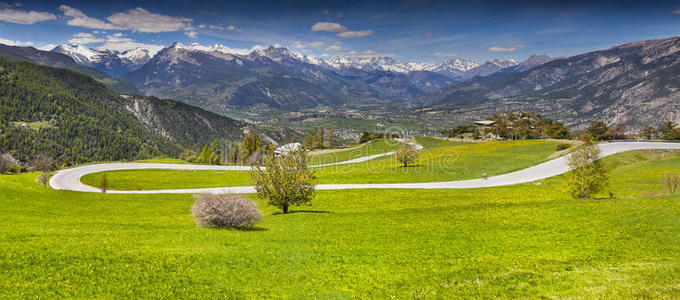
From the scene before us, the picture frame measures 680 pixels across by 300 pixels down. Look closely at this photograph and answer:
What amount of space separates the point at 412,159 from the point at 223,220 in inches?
2232

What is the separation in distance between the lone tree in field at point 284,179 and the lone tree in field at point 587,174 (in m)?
28.6

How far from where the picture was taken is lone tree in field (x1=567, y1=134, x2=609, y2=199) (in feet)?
116

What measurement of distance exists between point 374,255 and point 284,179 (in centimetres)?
1693

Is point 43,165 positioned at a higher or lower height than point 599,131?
lower

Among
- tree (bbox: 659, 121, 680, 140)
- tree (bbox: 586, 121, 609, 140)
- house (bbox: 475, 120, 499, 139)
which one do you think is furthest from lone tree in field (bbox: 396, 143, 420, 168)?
house (bbox: 475, 120, 499, 139)

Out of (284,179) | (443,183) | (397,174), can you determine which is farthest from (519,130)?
(284,179)

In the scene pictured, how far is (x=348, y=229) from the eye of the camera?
24.8 metres

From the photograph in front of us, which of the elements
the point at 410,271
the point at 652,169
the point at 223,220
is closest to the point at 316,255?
the point at 410,271

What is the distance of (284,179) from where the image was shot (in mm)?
33094

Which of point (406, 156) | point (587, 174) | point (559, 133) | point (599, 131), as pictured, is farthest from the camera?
point (559, 133)

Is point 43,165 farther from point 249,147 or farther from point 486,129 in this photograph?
point 486,129

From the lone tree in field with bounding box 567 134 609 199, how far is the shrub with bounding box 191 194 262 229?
33804 millimetres

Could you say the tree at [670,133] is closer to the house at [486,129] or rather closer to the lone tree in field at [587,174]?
the house at [486,129]

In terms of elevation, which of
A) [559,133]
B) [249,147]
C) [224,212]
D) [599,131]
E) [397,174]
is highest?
[599,131]
